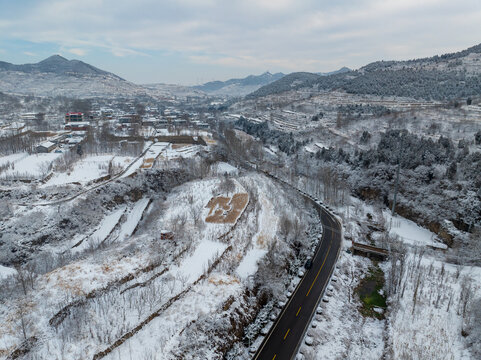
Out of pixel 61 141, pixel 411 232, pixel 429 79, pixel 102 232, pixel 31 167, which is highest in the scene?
pixel 429 79

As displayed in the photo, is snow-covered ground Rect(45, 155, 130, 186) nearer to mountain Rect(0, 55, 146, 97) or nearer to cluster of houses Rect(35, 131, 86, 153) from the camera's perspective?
cluster of houses Rect(35, 131, 86, 153)

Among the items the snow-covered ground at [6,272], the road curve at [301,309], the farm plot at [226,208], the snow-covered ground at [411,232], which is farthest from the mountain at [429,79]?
the snow-covered ground at [6,272]

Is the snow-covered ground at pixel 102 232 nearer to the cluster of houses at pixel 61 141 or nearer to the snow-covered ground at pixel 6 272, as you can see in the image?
the snow-covered ground at pixel 6 272

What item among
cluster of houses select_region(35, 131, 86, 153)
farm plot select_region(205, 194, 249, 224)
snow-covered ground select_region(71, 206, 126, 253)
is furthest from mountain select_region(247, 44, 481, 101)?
cluster of houses select_region(35, 131, 86, 153)

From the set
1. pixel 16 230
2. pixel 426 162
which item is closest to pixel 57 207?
pixel 16 230

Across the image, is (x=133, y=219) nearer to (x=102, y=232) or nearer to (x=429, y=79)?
(x=102, y=232)

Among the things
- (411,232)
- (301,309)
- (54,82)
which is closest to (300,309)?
(301,309)

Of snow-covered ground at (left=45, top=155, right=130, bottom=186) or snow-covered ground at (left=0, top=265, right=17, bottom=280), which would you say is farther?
snow-covered ground at (left=45, top=155, right=130, bottom=186)
